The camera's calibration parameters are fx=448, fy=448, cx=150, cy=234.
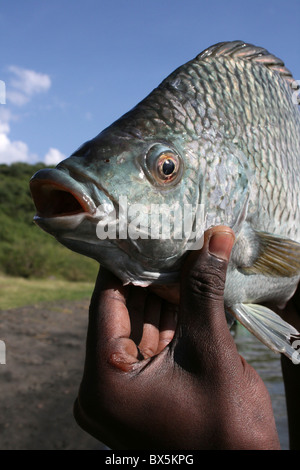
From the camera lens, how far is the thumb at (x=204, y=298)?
168 cm

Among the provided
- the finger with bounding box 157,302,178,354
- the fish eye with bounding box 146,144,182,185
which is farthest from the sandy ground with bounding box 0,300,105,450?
the fish eye with bounding box 146,144,182,185

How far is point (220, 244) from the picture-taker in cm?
178

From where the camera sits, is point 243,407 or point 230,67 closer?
point 243,407

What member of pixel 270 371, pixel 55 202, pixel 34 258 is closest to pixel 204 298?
pixel 55 202

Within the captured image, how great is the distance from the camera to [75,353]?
35.8 feet

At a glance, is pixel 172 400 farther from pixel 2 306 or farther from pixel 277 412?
pixel 2 306

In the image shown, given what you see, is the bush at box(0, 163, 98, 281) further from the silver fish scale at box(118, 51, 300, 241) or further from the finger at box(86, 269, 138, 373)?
the finger at box(86, 269, 138, 373)

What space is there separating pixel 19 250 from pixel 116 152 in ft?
71.3

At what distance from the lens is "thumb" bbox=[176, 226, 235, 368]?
1.68 meters

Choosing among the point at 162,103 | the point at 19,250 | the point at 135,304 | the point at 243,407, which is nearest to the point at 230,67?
the point at 162,103

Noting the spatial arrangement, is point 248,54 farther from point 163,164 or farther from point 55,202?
point 55,202

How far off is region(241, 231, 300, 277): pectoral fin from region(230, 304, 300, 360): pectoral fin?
0.20 meters

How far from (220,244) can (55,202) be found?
66 cm

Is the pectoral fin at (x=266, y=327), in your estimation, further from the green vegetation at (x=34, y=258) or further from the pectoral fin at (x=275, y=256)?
the green vegetation at (x=34, y=258)
